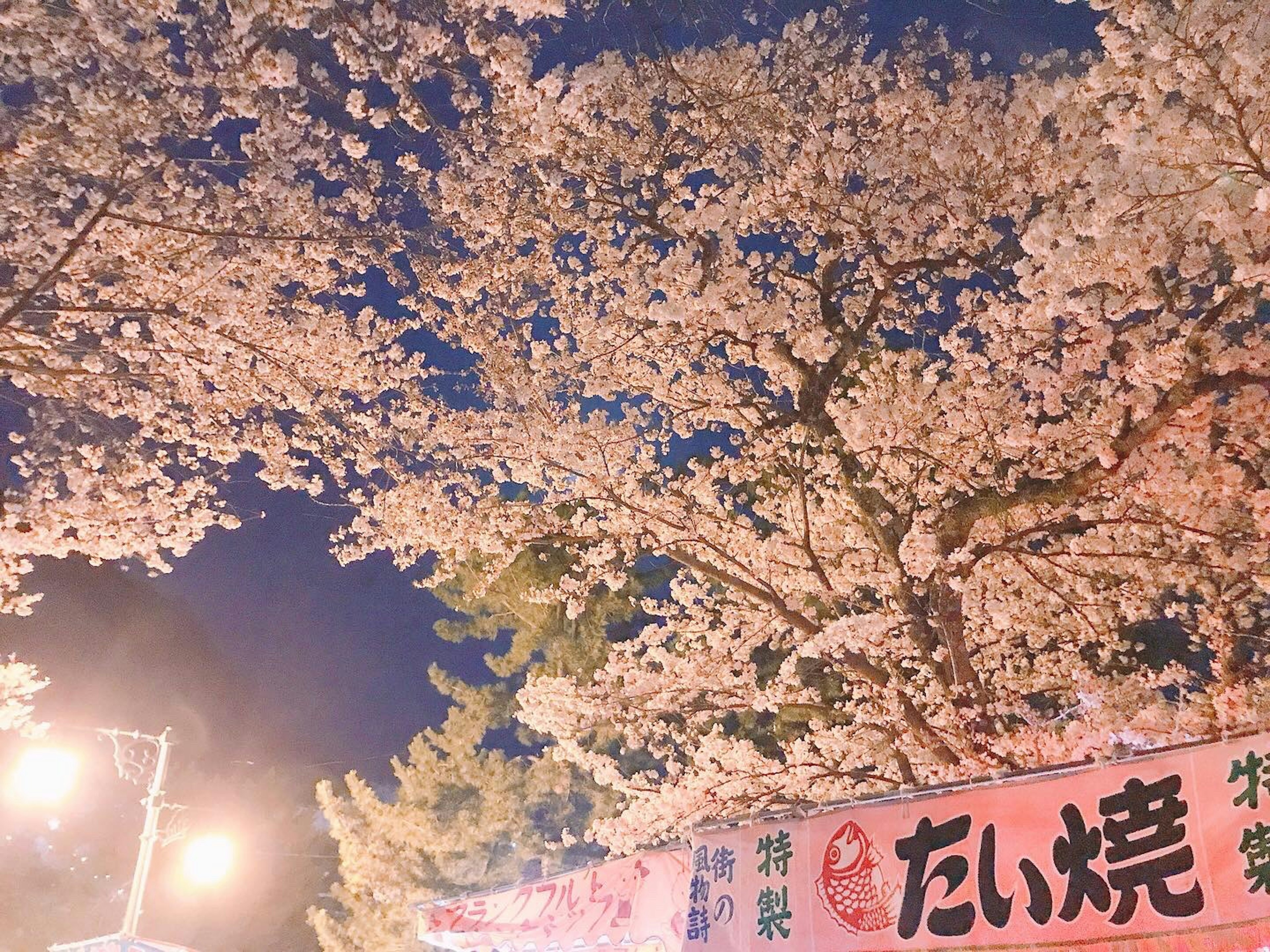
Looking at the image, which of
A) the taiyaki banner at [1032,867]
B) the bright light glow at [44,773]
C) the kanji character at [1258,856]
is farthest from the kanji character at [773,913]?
the bright light glow at [44,773]

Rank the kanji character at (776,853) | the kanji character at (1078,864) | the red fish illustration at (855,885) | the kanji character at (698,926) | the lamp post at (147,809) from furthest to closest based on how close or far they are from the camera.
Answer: the lamp post at (147,809) < the kanji character at (698,926) < the kanji character at (776,853) < the red fish illustration at (855,885) < the kanji character at (1078,864)

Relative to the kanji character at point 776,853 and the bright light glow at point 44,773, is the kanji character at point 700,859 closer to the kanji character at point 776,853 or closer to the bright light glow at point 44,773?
the kanji character at point 776,853

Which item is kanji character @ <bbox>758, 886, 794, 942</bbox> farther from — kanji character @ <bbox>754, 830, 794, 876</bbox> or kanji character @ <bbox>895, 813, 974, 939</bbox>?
kanji character @ <bbox>895, 813, 974, 939</bbox>

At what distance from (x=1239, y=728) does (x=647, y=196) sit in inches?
285

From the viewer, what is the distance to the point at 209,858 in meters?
9.45

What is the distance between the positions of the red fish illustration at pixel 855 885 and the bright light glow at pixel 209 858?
22.9ft

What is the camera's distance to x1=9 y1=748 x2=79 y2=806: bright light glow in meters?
8.56

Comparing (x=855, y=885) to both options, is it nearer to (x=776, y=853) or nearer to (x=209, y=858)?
(x=776, y=853)

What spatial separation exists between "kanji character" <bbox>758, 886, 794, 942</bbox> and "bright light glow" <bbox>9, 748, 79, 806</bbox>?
709 cm

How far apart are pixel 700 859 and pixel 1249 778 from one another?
4.19 metres

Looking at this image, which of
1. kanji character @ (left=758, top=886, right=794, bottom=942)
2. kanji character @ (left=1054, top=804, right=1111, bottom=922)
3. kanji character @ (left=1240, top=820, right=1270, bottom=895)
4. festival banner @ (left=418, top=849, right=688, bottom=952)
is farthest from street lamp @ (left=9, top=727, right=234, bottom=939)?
kanji character @ (left=1240, top=820, right=1270, bottom=895)

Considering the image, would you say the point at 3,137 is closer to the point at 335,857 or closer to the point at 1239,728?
the point at 1239,728

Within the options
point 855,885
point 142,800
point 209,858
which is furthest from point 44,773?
point 855,885

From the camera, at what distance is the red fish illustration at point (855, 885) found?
558cm
